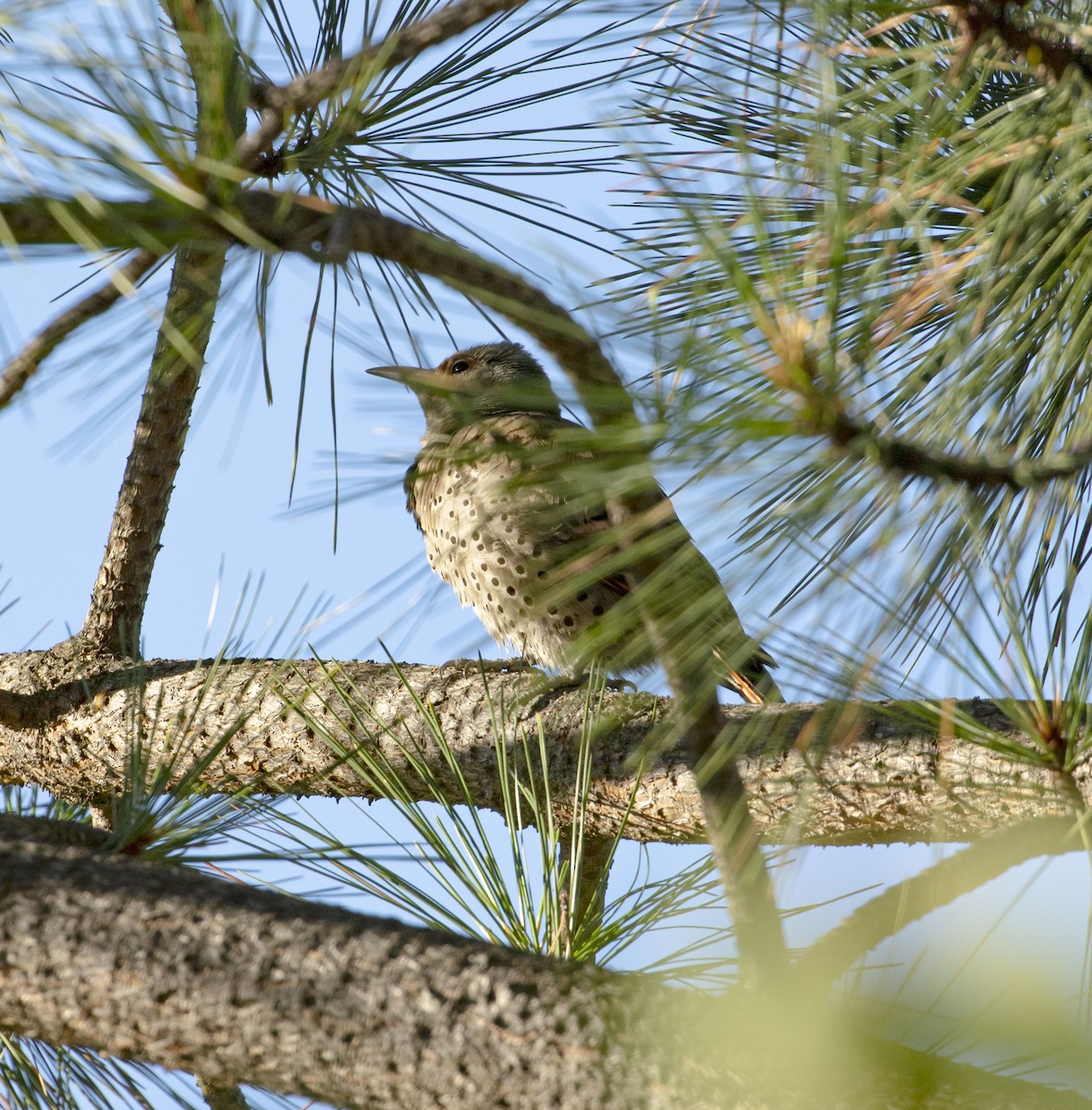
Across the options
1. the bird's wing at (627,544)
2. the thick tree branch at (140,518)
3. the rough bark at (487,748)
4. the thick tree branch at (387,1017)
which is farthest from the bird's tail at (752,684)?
the thick tree branch at (387,1017)

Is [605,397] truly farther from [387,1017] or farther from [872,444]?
[387,1017]

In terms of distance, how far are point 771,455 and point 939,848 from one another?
1.63 feet

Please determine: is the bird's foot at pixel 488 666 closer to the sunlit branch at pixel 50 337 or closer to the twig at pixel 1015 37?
the sunlit branch at pixel 50 337

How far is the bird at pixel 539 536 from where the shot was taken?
1.14 metres

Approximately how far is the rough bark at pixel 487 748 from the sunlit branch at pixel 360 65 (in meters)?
0.97

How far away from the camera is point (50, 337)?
1.37 meters

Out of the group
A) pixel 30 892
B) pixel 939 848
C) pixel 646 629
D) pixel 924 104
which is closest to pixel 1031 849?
pixel 939 848

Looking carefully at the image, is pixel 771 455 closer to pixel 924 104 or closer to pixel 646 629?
pixel 646 629

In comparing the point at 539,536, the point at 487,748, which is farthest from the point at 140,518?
the point at 539,536

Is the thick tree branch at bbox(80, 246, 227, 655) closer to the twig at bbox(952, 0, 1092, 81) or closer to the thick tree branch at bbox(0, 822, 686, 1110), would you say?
the thick tree branch at bbox(0, 822, 686, 1110)

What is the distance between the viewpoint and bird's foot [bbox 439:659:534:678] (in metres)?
2.92

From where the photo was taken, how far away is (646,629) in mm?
1313

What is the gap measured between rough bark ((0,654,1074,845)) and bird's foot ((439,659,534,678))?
0.05 metres

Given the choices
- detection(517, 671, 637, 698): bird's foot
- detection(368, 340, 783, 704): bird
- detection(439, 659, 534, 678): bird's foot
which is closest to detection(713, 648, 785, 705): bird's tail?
detection(368, 340, 783, 704): bird
